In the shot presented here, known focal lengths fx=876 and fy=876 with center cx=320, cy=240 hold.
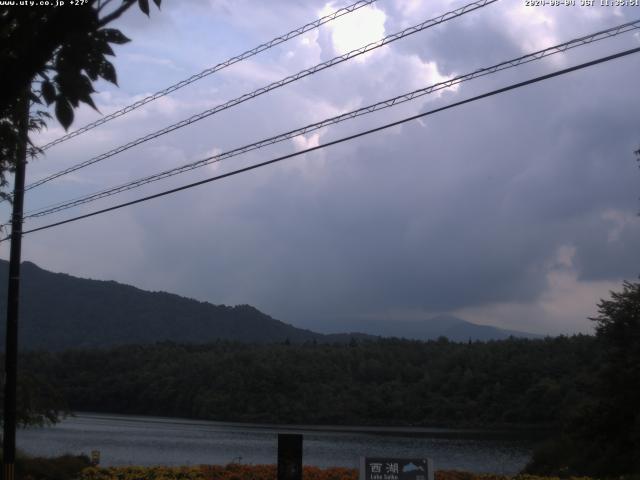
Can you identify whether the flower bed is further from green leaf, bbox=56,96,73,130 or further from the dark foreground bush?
green leaf, bbox=56,96,73,130

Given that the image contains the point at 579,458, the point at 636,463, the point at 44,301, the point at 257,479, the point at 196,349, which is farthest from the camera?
the point at 44,301

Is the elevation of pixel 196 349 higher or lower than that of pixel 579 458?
higher

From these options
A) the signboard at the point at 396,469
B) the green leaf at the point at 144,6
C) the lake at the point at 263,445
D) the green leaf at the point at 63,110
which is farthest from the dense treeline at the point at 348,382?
the green leaf at the point at 63,110

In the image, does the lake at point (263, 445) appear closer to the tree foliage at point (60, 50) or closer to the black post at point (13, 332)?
the black post at point (13, 332)

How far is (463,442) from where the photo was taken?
29.4m

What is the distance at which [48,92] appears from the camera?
5805 mm

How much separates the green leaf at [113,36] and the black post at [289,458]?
739 centimetres

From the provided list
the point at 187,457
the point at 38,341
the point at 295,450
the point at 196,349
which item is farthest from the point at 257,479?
the point at 38,341

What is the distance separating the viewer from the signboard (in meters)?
11.6

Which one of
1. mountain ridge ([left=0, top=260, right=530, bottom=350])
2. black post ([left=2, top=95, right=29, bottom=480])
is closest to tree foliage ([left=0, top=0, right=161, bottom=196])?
black post ([left=2, top=95, right=29, bottom=480])

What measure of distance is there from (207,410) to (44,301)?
81.4 m

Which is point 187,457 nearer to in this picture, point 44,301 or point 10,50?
point 10,50

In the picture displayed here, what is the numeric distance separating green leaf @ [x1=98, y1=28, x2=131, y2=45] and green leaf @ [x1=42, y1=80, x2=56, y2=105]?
488 millimetres

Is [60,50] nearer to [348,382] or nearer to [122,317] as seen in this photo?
[348,382]
